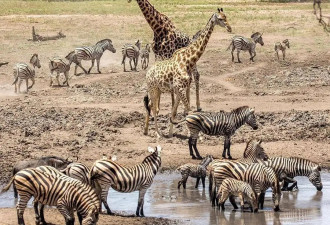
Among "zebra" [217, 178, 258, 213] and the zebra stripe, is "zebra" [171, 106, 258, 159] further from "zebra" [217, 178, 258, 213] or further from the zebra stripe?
"zebra" [217, 178, 258, 213]

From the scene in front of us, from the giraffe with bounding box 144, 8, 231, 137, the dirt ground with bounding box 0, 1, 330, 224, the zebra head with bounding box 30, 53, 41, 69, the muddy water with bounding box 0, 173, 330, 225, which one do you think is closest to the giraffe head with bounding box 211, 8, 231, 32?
the giraffe with bounding box 144, 8, 231, 137

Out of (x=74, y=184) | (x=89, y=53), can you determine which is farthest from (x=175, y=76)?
(x=89, y=53)

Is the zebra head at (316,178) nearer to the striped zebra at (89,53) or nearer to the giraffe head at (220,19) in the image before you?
the giraffe head at (220,19)

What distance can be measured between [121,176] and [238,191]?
1.74 m

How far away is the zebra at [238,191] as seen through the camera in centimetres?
1338

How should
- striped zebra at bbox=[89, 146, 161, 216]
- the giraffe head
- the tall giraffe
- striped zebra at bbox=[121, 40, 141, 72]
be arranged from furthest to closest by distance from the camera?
striped zebra at bbox=[121, 40, 141, 72] → the tall giraffe → the giraffe head → striped zebra at bbox=[89, 146, 161, 216]

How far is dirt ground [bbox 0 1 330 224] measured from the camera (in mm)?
17984

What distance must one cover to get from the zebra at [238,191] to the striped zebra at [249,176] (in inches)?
10.0

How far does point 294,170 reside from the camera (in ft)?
50.5

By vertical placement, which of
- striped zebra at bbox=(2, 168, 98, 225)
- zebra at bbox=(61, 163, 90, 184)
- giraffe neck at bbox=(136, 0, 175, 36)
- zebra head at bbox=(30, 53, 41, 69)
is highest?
giraffe neck at bbox=(136, 0, 175, 36)

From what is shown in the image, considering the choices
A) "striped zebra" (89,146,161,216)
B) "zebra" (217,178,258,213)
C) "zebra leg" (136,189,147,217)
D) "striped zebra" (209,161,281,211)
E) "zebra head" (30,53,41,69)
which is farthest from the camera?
"zebra head" (30,53,41,69)

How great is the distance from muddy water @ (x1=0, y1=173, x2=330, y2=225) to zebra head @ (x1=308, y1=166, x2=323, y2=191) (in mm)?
131

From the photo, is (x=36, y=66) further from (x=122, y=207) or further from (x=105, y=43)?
(x=122, y=207)

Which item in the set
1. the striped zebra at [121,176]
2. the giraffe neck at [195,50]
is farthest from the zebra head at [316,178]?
the giraffe neck at [195,50]
